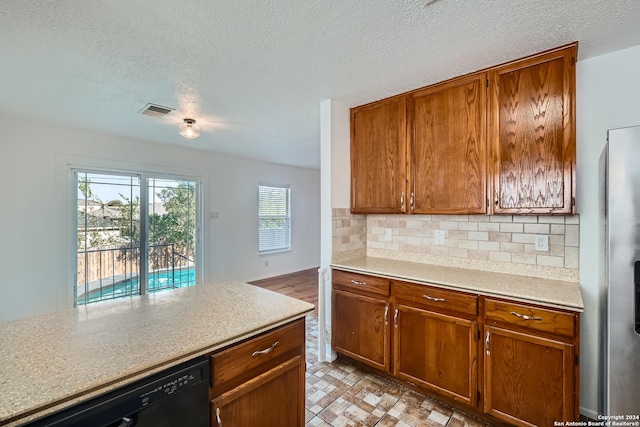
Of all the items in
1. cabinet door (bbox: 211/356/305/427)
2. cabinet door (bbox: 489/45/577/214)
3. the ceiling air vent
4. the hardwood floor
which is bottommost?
the hardwood floor

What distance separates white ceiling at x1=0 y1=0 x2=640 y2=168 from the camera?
139cm

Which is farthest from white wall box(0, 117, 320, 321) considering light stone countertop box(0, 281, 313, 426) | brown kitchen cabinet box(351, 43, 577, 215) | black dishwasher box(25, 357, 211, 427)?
black dishwasher box(25, 357, 211, 427)

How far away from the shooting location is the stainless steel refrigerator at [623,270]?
1.23m

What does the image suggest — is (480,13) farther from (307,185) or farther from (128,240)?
(307,185)

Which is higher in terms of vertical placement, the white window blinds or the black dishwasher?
the white window blinds

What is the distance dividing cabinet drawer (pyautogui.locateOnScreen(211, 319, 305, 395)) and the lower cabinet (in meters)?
1.00

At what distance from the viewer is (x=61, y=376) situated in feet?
2.62

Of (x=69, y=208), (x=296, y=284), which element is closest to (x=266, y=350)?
(x=69, y=208)

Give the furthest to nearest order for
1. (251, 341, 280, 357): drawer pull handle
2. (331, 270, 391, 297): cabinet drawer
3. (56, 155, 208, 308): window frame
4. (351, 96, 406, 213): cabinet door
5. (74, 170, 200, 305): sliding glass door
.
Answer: (74, 170, 200, 305): sliding glass door, (56, 155, 208, 308): window frame, (351, 96, 406, 213): cabinet door, (331, 270, 391, 297): cabinet drawer, (251, 341, 280, 357): drawer pull handle

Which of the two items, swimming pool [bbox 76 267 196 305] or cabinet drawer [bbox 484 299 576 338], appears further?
swimming pool [bbox 76 267 196 305]

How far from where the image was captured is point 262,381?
46.8 inches

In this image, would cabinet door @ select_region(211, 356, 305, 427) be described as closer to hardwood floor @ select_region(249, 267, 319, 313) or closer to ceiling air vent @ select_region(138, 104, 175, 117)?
ceiling air vent @ select_region(138, 104, 175, 117)

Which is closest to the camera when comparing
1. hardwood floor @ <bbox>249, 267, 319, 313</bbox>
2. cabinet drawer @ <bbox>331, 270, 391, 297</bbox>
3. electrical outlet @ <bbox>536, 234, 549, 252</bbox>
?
electrical outlet @ <bbox>536, 234, 549, 252</bbox>

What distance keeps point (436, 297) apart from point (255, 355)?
1288 mm
